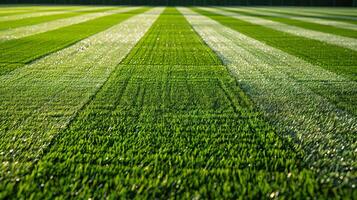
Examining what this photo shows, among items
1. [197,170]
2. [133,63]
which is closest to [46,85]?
[133,63]

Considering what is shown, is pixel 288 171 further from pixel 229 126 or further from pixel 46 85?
pixel 46 85

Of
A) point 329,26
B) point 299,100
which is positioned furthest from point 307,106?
point 329,26

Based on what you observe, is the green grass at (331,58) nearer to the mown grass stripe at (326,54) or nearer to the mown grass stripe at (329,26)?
the mown grass stripe at (326,54)

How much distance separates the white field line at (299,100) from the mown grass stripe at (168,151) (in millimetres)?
253

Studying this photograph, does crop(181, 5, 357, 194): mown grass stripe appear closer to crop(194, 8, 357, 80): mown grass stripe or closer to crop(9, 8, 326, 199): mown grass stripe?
crop(9, 8, 326, 199): mown grass stripe

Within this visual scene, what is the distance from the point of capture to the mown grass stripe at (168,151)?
2258 mm

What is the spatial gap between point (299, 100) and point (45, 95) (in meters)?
3.03

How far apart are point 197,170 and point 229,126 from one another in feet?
3.11

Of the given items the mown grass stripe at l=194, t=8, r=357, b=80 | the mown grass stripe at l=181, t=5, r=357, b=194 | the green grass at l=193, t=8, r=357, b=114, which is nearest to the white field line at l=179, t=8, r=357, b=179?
the mown grass stripe at l=181, t=5, r=357, b=194

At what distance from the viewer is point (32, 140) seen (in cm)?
295

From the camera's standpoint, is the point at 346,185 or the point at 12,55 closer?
the point at 346,185

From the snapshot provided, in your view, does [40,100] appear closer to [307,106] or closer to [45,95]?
[45,95]

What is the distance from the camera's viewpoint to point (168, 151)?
2777 millimetres

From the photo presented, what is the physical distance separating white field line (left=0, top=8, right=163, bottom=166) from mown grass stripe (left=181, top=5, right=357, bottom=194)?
206cm
